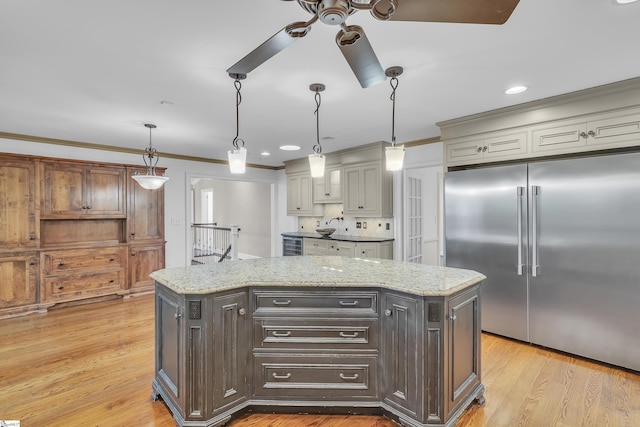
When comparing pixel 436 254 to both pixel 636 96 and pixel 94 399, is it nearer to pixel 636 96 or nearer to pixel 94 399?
pixel 636 96

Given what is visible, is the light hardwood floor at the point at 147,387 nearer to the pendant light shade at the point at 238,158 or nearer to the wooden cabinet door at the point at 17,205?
the wooden cabinet door at the point at 17,205

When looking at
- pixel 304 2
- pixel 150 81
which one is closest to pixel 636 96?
pixel 304 2

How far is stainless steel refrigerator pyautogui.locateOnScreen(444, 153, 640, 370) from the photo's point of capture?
2578 millimetres

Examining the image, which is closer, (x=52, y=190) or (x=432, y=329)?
(x=432, y=329)

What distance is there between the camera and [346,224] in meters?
5.79

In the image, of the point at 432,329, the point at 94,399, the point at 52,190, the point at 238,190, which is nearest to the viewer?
the point at 432,329

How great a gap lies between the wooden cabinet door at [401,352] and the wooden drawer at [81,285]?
4.47 m

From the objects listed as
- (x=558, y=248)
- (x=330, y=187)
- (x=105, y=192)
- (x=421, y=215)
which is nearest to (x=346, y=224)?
(x=330, y=187)

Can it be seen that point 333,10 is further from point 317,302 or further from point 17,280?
point 17,280

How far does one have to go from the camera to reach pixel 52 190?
4328mm

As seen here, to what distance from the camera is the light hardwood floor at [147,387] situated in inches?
79.5

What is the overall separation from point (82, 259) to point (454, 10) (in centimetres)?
535

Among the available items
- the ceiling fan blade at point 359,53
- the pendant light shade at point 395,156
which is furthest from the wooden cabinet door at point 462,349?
the ceiling fan blade at point 359,53

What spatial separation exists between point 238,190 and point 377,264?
6.98m
